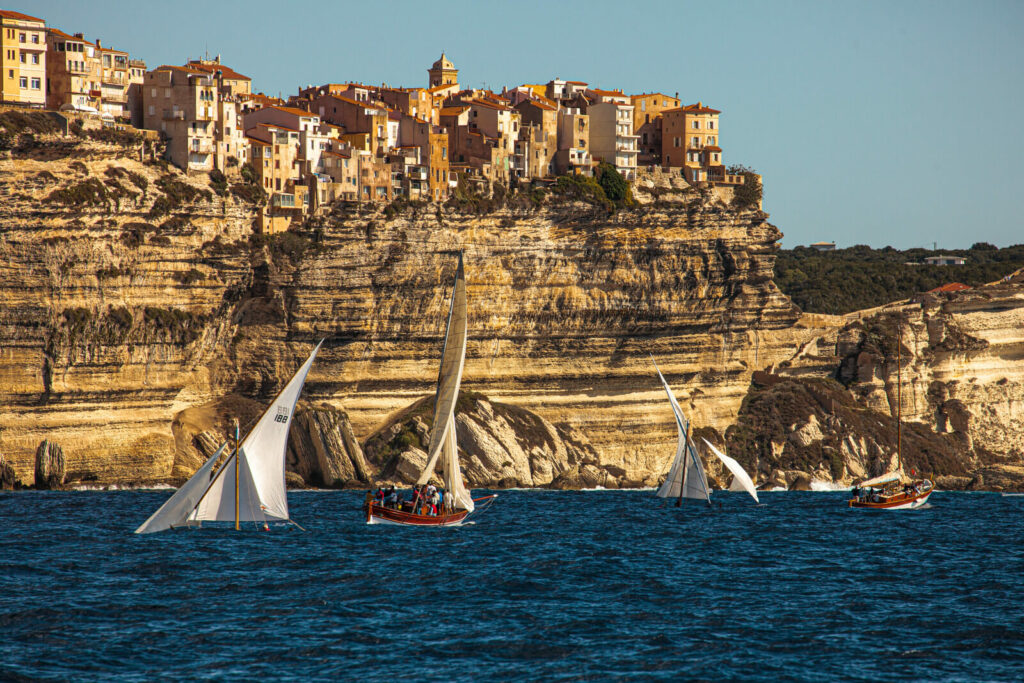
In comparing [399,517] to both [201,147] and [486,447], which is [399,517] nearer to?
[486,447]

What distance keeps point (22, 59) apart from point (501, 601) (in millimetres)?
56137

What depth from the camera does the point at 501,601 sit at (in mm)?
40062

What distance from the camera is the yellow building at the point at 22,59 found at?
81.7 meters

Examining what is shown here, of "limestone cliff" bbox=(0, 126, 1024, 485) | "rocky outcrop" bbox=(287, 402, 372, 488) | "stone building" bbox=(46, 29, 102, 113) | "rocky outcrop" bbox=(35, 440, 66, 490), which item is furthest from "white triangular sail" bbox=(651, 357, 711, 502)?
"stone building" bbox=(46, 29, 102, 113)

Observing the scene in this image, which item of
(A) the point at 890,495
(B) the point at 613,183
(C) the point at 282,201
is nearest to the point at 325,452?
(C) the point at 282,201

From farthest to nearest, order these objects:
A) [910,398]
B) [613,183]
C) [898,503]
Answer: [910,398]
[613,183]
[898,503]

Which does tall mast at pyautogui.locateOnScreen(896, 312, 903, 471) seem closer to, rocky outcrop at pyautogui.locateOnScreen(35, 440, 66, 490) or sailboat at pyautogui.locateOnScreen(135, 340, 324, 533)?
rocky outcrop at pyautogui.locateOnScreen(35, 440, 66, 490)

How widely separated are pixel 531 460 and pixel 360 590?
146 feet

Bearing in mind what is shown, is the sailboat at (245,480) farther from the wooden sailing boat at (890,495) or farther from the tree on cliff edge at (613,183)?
the tree on cliff edge at (613,183)

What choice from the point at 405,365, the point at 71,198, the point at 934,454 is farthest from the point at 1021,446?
the point at 71,198

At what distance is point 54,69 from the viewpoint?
84.8 metres

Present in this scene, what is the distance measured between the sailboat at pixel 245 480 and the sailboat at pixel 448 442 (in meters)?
7.82

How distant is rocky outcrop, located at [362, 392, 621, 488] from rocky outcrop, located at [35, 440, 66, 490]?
56.5ft

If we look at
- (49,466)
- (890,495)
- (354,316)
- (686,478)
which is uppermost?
(354,316)
